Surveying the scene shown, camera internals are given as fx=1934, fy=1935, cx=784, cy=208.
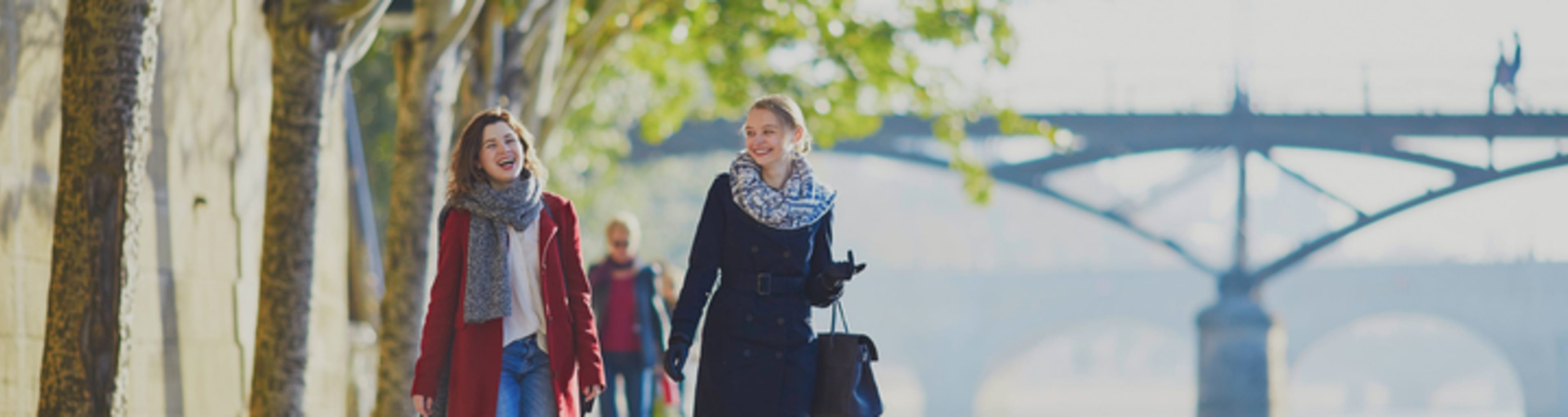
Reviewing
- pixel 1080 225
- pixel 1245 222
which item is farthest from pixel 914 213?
pixel 1245 222

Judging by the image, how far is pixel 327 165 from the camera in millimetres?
10484

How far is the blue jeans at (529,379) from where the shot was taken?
170 inches

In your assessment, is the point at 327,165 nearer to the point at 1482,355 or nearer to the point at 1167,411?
the point at 1167,411

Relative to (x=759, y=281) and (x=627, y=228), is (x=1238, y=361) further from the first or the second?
(x=759, y=281)

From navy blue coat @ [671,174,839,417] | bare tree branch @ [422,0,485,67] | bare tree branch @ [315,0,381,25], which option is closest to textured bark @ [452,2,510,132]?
bare tree branch @ [422,0,485,67]

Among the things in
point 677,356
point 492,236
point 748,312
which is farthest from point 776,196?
point 492,236

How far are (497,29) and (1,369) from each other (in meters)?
3.58

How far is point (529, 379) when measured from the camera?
4.36 m

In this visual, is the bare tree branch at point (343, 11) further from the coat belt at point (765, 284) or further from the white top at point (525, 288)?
the coat belt at point (765, 284)

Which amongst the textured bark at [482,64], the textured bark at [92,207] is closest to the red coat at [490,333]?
the textured bark at [92,207]

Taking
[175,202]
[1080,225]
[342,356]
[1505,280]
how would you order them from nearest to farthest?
1. [175,202]
2. [342,356]
3. [1505,280]
4. [1080,225]

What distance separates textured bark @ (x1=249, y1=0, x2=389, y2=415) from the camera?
633 centimetres

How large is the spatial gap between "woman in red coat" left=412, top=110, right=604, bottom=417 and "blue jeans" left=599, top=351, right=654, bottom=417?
362cm

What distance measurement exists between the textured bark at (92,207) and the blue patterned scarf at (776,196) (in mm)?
1472
